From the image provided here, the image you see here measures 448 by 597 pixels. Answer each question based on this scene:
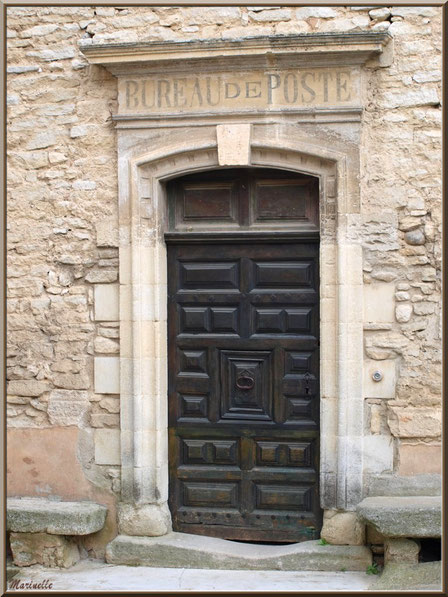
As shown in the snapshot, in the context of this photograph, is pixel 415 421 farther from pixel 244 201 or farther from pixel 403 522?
pixel 244 201

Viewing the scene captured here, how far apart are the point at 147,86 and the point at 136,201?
785 mm

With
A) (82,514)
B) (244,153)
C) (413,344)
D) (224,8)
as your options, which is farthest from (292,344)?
(224,8)

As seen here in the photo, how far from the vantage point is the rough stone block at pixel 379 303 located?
502 cm

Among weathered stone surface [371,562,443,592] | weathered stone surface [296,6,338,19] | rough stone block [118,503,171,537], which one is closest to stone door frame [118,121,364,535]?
rough stone block [118,503,171,537]

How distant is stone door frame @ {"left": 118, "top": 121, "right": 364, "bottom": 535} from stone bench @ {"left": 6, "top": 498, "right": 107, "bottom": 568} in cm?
31

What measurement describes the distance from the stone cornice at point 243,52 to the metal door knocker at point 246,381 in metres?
Answer: 2.10

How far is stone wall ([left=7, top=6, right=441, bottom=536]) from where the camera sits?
16.3ft

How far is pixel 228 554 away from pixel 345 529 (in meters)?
0.80

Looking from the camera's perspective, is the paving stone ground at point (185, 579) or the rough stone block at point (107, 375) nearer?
the paving stone ground at point (185, 579)

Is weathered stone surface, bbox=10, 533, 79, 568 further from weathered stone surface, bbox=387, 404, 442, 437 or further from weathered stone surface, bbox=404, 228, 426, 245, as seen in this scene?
weathered stone surface, bbox=404, 228, 426, 245

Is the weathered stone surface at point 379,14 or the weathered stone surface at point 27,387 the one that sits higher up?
the weathered stone surface at point 379,14

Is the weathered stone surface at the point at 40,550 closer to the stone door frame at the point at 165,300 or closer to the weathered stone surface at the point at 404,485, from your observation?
the stone door frame at the point at 165,300

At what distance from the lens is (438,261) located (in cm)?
496

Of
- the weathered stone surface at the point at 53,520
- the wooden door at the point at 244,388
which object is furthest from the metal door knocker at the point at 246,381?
the weathered stone surface at the point at 53,520
